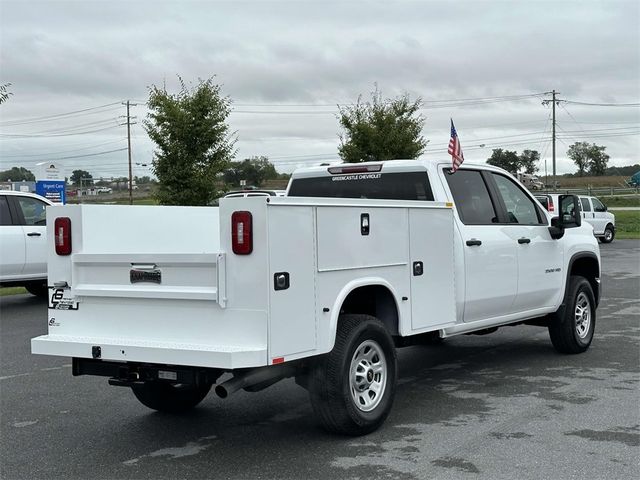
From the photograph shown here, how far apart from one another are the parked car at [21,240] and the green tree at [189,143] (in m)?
8.78

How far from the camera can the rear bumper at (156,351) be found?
4672 mm

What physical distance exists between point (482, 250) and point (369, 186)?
3.99 ft

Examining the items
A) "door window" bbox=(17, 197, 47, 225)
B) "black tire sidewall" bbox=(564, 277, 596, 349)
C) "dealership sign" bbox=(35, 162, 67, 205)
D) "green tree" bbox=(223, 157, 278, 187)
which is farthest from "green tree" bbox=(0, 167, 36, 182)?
"black tire sidewall" bbox=(564, 277, 596, 349)

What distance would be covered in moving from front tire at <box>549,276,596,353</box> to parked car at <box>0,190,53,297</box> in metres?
8.62

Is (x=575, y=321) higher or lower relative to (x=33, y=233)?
lower

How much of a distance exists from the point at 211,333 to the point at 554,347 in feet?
16.7

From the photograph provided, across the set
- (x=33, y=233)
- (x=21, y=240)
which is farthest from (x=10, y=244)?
(x=33, y=233)

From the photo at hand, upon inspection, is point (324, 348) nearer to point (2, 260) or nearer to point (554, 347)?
point (554, 347)

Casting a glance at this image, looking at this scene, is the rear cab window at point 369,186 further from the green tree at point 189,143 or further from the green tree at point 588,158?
the green tree at point 588,158

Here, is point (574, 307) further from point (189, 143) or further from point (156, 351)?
point (189, 143)

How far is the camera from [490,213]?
7414 mm

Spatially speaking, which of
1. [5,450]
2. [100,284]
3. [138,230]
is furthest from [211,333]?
[5,450]

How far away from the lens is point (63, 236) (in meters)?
5.51

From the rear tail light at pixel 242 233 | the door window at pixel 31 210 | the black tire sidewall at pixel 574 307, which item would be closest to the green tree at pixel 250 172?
the door window at pixel 31 210
